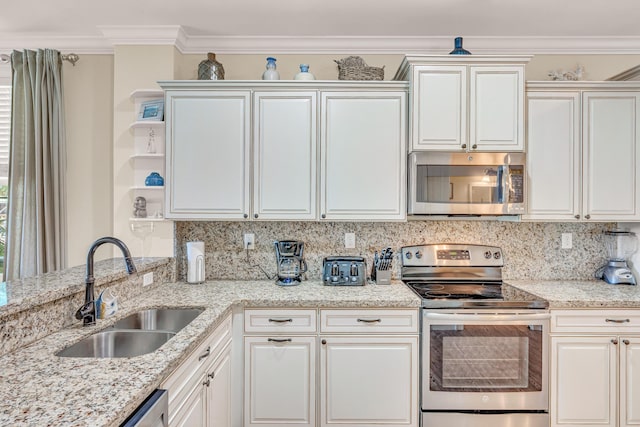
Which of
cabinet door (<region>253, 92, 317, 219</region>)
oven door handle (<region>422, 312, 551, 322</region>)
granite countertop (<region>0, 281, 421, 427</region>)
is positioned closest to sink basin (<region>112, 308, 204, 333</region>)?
granite countertop (<region>0, 281, 421, 427</region>)

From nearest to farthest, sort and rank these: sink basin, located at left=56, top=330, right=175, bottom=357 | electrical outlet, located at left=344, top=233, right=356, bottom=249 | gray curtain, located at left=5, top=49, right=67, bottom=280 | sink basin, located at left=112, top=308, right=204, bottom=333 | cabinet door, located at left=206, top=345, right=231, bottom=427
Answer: sink basin, located at left=56, top=330, right=175, bottom=357, cabinet door, located at left=206, top=345, right=231, bottom=427, sink basin, located at left=112, top=308, right=204, bottom=333, gray curtain, located at left=5, top=49, right=67, bottom=280, electrical outlet, located at left=344, top=233, right=356, bottom=249

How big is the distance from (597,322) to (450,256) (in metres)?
0.94

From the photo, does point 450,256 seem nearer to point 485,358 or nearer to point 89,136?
point 485,358

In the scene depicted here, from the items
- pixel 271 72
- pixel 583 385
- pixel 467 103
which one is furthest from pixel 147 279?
pixel 583 385

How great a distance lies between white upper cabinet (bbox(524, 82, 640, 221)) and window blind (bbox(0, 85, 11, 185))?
3934 millimetres

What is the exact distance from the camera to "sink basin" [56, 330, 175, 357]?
5.10ft

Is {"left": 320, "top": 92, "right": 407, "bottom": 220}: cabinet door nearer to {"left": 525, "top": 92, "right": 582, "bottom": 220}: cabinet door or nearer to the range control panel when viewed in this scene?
the range control panel

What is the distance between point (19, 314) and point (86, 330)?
0.27 metres

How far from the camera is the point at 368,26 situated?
8.60 ft

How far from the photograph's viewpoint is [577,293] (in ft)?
7.78

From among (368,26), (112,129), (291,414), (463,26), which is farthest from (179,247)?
(463,26)

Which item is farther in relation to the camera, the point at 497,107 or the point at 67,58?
the point at 67,58

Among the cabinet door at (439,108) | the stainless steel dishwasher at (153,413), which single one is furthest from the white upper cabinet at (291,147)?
the stainless steel dishwasher at (153,413)

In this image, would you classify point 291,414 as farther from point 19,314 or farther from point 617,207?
point 617,207
